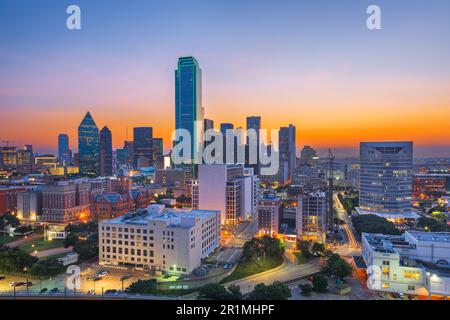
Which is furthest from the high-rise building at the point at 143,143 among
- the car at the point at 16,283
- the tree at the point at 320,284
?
the tree at the point at 320,284

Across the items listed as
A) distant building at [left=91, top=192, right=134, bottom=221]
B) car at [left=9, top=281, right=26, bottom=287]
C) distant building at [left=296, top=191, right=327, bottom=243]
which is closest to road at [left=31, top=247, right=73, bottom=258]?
car at [left=9, top=281, right=26, bottom=287]

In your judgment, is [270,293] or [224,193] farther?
[224,193]

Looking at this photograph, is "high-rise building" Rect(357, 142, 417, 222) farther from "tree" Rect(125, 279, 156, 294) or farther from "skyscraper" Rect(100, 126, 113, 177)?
"skyscraper" Rect(100, 126, 113, 177)

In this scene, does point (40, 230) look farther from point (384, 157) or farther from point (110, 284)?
point (384, 157)

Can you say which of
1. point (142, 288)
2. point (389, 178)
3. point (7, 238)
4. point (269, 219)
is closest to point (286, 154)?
point (389, 178)

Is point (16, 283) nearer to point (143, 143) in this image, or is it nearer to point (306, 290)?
point (306, 290)

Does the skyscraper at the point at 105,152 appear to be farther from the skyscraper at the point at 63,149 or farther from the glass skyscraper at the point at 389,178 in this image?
the glass skyscraper at the point at 389,178
